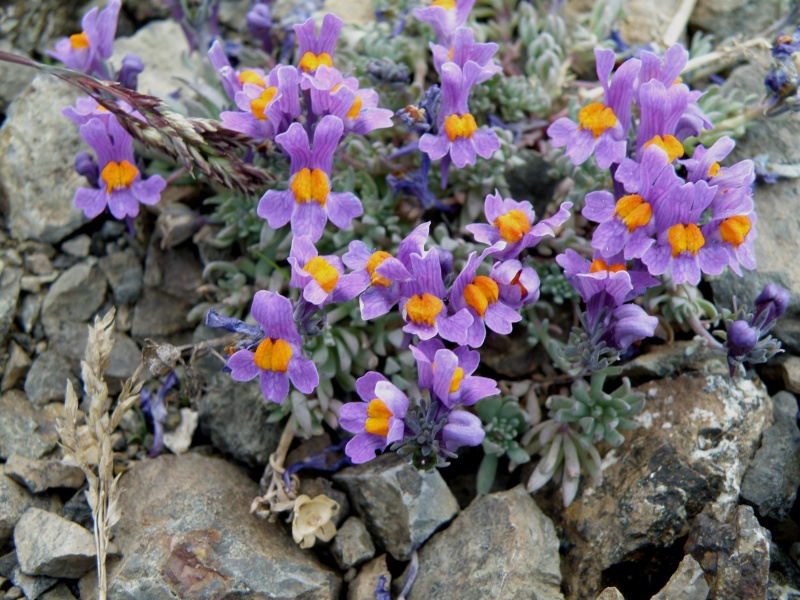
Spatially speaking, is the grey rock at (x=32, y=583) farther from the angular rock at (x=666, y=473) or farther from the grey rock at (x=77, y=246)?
the angular rock at (x=666, y=473)

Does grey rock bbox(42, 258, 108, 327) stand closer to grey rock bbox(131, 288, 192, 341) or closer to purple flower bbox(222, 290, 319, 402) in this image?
grey rock bbox(131, 288, 192, 341)

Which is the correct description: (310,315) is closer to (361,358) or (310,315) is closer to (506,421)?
(361,358)

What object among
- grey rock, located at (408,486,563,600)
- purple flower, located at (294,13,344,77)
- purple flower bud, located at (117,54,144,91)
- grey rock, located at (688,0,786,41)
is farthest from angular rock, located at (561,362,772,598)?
purple flower bud, located at (117,54,144,91)

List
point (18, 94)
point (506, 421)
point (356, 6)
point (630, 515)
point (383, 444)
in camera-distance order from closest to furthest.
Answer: point (383, 444)
point (630, 515)
point (506, 421)
point (18, 94)
point (356, 6)

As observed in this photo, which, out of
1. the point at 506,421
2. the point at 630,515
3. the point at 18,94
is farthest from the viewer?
the point at 18,94

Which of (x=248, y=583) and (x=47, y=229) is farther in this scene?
(x=47, y=229)

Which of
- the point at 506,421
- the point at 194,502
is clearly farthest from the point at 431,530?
the point at 194,502

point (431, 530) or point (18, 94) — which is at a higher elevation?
point (18, 94)

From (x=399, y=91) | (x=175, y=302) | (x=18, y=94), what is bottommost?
(x=175, y=302)
